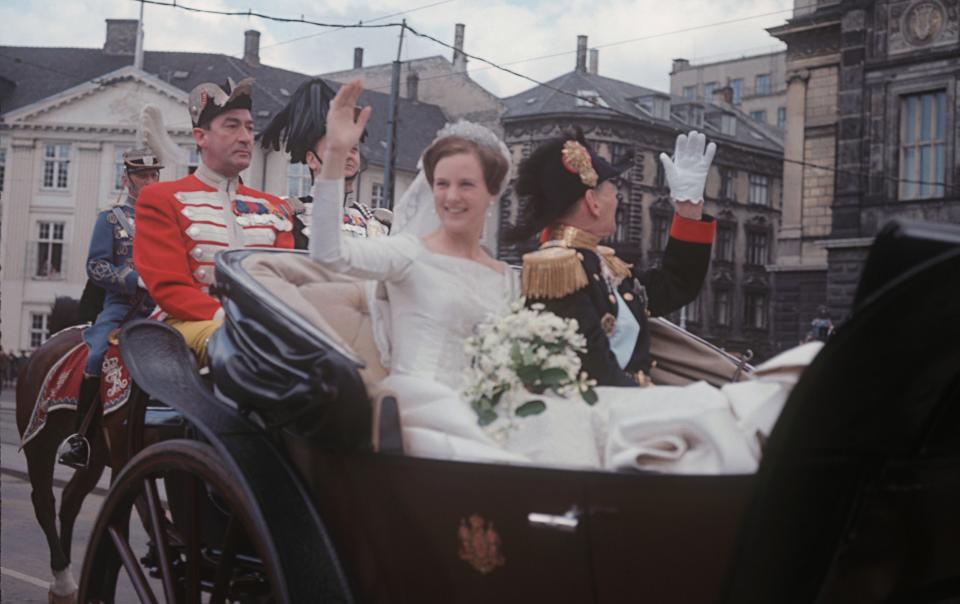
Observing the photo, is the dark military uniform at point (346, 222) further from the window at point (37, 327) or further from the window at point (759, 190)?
the window at point (759, 190)

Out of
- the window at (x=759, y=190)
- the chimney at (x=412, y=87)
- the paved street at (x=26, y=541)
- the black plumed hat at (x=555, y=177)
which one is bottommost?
the paved street at (x=26, y=541)

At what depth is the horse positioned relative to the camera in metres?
5.37

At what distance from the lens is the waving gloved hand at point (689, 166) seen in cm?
379

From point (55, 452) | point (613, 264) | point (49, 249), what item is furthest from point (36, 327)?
point (613, 264)

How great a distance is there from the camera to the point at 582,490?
235cm

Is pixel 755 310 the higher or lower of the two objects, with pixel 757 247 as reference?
lower

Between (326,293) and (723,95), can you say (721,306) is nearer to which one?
(723,95)

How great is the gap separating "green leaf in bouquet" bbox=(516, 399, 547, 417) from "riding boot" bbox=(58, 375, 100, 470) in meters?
3.26

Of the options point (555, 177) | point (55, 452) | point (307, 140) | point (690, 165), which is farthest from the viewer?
point (55, 452)

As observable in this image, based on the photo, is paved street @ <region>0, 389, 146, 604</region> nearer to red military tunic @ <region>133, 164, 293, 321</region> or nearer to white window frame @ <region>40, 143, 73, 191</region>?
red military tunic @ <region>133, 164, 293, 321</region>

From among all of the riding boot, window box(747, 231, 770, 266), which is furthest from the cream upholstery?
window box(747, 231, 770, 266)

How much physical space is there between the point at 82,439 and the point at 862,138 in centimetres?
2756

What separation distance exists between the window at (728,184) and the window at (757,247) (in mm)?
2128

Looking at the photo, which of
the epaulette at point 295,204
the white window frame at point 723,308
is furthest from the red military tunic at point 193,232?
the white window frame at point 723,308
